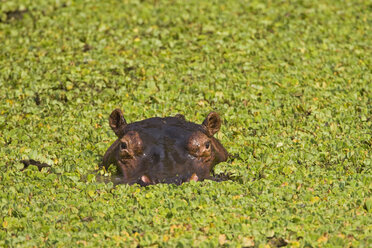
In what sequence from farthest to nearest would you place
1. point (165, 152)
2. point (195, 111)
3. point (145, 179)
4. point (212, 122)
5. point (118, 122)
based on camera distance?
1. point (195, 111)
2. point (118, 122)
3. point (212, 122)
4. point (165, 152)
5. point (145, 179)

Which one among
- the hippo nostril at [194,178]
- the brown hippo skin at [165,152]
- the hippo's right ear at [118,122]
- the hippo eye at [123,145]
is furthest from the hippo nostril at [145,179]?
the hippo's right ear at [118,122]

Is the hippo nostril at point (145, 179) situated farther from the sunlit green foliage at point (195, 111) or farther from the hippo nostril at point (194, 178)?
the hippo nostril at point (194, 178)

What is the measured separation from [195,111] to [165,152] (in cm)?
282

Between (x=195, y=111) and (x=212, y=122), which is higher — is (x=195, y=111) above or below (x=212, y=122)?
below

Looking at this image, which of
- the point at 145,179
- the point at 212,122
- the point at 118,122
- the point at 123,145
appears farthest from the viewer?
the point at 118,122

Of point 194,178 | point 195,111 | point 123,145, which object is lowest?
point 195,111

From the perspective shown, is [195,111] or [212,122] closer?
[212,122]

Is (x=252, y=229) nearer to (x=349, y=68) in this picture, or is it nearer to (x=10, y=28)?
(x=349, y=68)

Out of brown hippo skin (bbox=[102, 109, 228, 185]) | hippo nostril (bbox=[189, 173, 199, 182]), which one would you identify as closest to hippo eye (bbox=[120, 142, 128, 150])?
brown hippo skin (bbox=[102, 109, 228, 185])

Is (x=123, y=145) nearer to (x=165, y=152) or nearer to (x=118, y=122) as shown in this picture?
(x=165, y=152)

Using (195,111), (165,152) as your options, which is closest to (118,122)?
(165,152)

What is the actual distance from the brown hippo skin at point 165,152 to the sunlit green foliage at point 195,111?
0.22m

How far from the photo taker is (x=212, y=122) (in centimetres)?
851

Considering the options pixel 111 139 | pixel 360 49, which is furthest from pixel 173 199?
pixel 360 49
